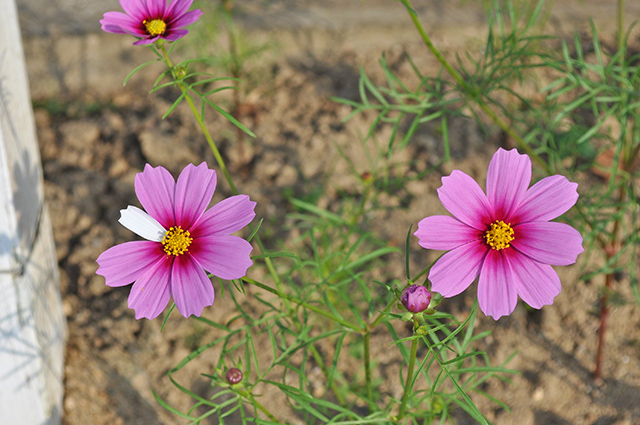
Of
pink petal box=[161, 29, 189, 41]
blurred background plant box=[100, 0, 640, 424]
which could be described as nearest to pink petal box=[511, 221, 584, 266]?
blurred background plant box=[100, 0, 640, 424]

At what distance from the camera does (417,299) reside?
812 mm

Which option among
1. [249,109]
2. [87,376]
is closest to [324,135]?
[249,109]

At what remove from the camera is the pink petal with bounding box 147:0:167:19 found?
0.97 meters

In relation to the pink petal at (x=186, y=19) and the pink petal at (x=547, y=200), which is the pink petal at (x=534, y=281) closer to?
the pink petal at (x=547, y=200)

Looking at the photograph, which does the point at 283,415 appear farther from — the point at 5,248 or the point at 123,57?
the point at 123,57

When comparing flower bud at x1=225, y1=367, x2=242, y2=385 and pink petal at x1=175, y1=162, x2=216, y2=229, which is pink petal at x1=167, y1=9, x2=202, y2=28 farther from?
flower bud at x1=225, y1=367, x2=242, y2=385

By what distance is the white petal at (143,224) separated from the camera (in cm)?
89

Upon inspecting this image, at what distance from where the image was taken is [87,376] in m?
1.66

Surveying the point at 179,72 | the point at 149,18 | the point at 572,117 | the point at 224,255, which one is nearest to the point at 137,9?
the point at 149,18

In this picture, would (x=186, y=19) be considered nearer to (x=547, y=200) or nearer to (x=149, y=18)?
(x=149, y=18)

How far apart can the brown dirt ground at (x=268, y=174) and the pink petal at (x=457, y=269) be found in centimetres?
87

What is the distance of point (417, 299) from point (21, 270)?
0.84 m

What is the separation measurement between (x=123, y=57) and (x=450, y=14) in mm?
1205

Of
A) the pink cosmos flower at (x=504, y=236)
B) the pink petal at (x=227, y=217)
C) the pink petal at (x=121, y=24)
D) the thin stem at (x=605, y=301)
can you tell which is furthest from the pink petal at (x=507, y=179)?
the thin stem at (x=605, y=301)
